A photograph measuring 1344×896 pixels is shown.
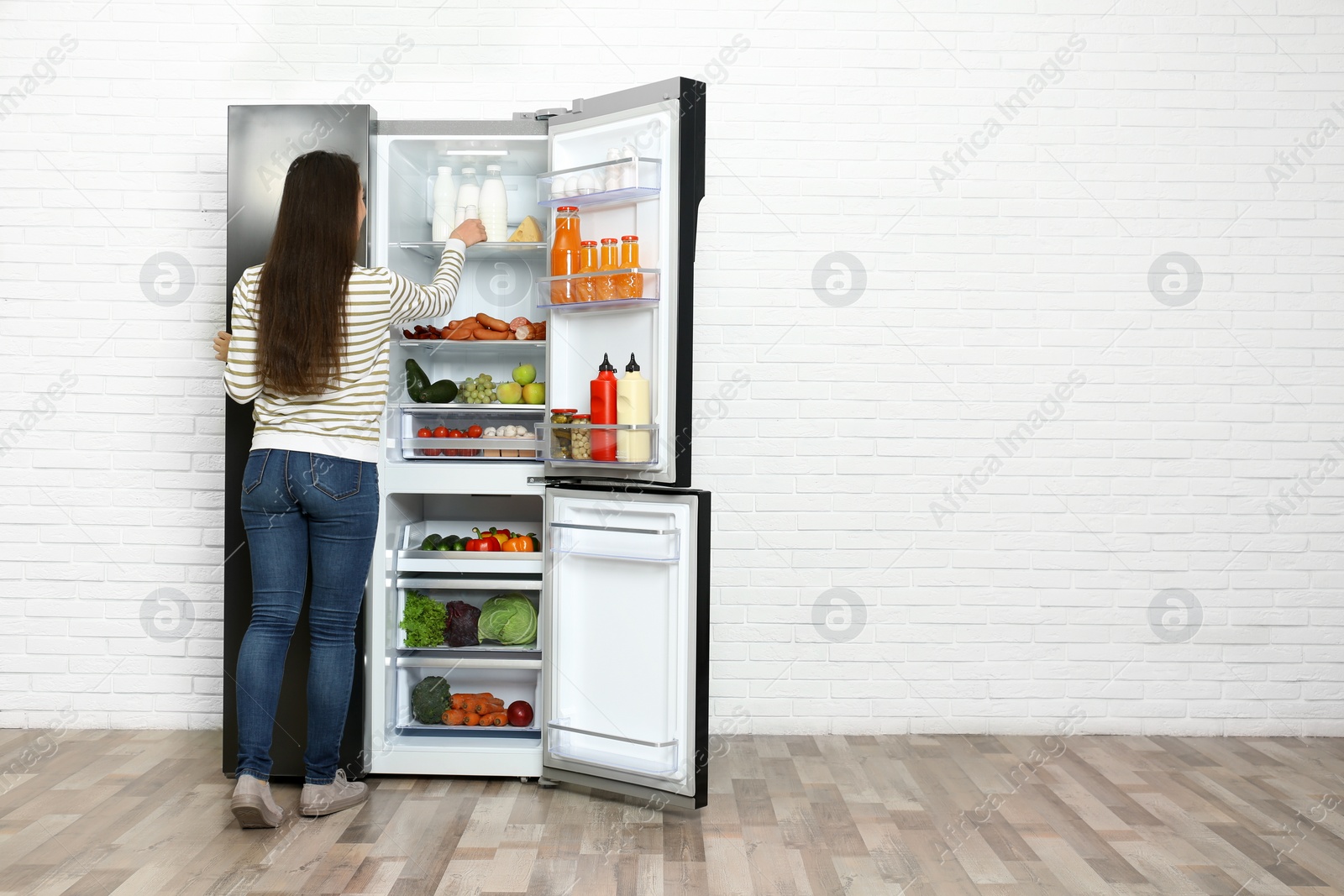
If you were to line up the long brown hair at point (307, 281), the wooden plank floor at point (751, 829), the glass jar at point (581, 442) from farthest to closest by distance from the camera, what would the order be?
the glass jar at point (581, 442), the long brown hair at point (307, 281), the wooden plank floor at point (751, 829)

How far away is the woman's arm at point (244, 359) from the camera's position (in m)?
2.71

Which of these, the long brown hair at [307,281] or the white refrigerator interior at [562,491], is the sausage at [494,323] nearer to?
the white refrigerator interior at [562,491]

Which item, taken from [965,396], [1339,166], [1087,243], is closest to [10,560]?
[965,396]

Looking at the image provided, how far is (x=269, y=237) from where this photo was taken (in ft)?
10.3

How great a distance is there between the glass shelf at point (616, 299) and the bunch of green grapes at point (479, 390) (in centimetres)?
36

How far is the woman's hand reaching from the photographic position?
3156 millimetres

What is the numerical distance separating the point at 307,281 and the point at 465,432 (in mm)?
857

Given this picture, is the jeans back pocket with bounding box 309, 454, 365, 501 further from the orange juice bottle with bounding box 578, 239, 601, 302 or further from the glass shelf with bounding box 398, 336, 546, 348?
the orange juice bottle with bounding box 578, 239, 601, 302

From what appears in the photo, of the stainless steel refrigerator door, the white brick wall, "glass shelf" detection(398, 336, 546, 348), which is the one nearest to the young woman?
the stainless steel refrigerator door

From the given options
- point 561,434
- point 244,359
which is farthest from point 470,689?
point 244,359

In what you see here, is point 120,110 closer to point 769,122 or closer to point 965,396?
point 769,122

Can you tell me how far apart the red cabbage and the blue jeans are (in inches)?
19.2

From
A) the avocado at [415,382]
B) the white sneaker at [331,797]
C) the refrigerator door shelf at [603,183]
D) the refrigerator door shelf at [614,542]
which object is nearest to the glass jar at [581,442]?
the refrigerator door shelf at [614,542]

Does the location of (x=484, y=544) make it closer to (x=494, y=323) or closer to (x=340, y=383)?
(x=494, y=323)
